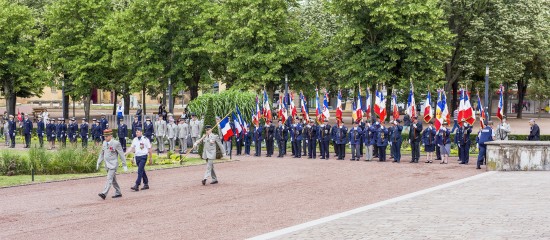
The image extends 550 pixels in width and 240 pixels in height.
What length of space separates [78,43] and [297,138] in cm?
3020

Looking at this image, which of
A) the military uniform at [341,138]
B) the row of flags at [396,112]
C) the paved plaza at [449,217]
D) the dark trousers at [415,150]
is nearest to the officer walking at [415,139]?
the dark trousers at [415,150]

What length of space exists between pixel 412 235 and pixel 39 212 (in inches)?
364

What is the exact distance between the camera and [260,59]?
52156mm

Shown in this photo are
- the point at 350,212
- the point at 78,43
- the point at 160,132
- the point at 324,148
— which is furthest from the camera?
the point at 78,43

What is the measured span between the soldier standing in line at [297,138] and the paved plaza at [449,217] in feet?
46.2

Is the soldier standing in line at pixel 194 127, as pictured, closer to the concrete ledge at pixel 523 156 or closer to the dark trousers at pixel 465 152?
the dark trousers at pixel 465 152

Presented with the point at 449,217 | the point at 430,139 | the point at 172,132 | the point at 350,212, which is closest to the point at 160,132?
the point at 172,132

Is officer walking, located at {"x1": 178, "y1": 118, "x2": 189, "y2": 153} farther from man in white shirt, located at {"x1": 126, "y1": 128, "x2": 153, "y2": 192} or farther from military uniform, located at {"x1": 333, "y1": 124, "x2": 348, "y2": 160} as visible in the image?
man in white shirt, located at {"x1": 126, "y1": 128, "x2": 153, "y2": 192}

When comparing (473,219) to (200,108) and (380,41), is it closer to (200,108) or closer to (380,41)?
(200,108)

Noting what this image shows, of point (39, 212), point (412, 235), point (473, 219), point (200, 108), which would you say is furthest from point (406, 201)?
point (200, 108)

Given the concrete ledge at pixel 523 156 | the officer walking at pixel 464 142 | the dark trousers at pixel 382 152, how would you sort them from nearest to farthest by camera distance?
the concrete ledge at pixel 523 156
the officer walking at pixel 464 142
the dark trousers at pixel 382 152

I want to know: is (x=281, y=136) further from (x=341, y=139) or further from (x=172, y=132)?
(x=172, y=132)

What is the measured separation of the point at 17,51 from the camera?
61219 mm

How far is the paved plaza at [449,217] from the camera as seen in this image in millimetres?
14133
